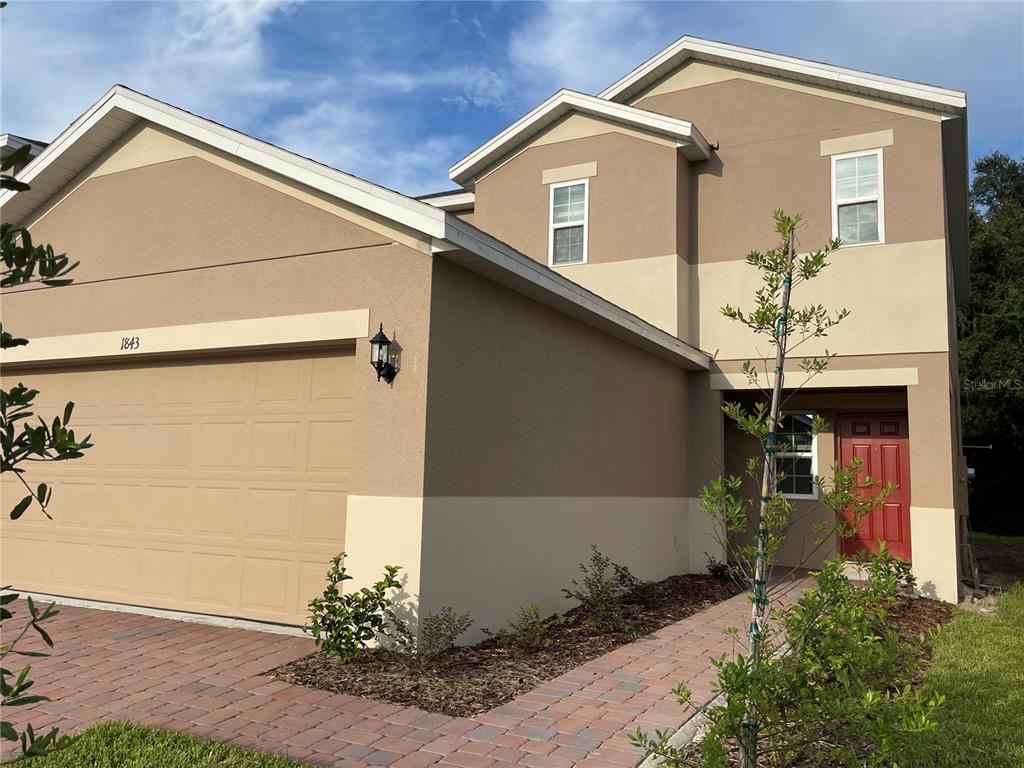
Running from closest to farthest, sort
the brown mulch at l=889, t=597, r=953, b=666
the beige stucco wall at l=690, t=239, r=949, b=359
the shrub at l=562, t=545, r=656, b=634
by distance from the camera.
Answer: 1. the shrub at l=562, t=545, r=656, b=634
2. the brown mulch at l=889, t=597, r=953, b=666
3. the beige stucco wall at l=690, t=239, r=949, b=359

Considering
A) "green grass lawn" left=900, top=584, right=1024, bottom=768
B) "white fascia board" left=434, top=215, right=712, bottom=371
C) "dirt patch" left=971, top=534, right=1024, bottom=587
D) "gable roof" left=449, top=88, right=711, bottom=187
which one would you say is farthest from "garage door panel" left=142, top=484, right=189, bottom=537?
"dirt patch" left=971, top=534, right=1024, bottom=587

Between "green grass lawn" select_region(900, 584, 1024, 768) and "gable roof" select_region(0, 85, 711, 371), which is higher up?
"gable roof" select_region(0, 85, 711, 371)

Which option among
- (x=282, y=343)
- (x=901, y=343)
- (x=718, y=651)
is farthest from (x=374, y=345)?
(x=901, y=343)

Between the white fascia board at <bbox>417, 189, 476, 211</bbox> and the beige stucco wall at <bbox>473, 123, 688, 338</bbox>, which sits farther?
the white fascia board at <bbox>417, 189, 476, 211</bbox>

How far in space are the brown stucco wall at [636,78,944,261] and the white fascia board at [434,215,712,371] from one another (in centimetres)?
246

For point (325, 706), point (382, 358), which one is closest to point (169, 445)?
point (382, 358)

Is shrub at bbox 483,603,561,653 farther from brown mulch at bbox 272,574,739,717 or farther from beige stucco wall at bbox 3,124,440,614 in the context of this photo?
beige stucco wall at bbox 3,124,440,614

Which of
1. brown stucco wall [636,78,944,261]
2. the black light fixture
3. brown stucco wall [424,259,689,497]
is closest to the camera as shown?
the black light fixture

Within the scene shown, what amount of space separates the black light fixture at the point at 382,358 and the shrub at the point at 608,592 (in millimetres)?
3236

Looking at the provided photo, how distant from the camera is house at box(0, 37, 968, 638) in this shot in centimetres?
691

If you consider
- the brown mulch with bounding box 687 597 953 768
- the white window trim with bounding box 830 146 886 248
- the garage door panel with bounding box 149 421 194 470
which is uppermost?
the white window trim with bounding box 830 146 886 248

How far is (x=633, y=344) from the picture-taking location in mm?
10219

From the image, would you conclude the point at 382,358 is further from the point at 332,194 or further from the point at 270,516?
the point at 270,516

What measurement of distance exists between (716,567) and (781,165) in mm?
6134
